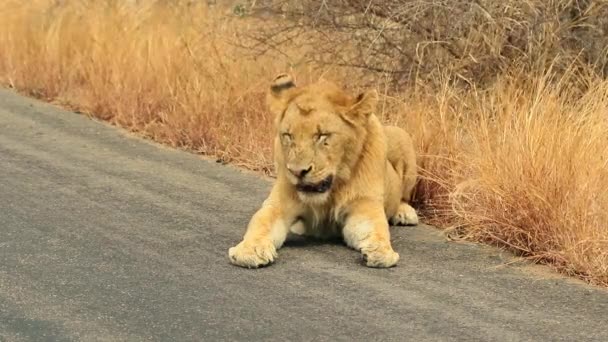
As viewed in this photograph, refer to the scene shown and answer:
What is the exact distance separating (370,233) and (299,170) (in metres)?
0.60

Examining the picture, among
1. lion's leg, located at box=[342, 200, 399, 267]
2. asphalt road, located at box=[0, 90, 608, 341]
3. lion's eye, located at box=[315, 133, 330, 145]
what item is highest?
lion's eye, located at box=[315, 133, 330, 145]

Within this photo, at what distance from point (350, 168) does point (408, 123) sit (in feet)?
6.25

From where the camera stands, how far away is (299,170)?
6.19 metres

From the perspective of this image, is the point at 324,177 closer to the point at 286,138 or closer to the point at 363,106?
the point at 286,138

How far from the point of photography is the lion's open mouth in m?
6.34

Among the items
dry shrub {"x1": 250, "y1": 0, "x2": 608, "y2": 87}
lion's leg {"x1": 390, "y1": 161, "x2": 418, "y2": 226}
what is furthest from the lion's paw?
dry shrub {"x1": 250, "y1": 0, "x2": 608, "y2": 87}

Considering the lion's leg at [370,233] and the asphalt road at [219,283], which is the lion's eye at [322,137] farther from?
the asphalt road at [219,283]

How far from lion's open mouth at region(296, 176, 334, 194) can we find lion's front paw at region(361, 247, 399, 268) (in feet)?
1.45

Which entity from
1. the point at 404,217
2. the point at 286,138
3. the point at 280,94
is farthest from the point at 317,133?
the point at 404,217

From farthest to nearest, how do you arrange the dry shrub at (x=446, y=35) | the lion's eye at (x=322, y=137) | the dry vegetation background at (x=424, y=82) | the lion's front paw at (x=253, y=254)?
the dry shrub at (x=446, y=35), the dry vegetation background at (x=424, y=82), the lion's eye at (x=322, y=137), the lion's front paw at (x=253, y=254)

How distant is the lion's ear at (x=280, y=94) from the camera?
21.6 ft

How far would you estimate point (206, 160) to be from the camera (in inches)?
374

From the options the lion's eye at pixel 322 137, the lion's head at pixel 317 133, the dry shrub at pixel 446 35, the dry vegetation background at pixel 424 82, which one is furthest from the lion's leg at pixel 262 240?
the dry shrub at pixel 446 35

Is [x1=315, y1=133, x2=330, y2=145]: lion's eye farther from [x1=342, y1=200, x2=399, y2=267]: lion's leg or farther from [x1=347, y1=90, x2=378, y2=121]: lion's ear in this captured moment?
[x1=342, y1=200, x2=399, y2=267]: lion's leg
